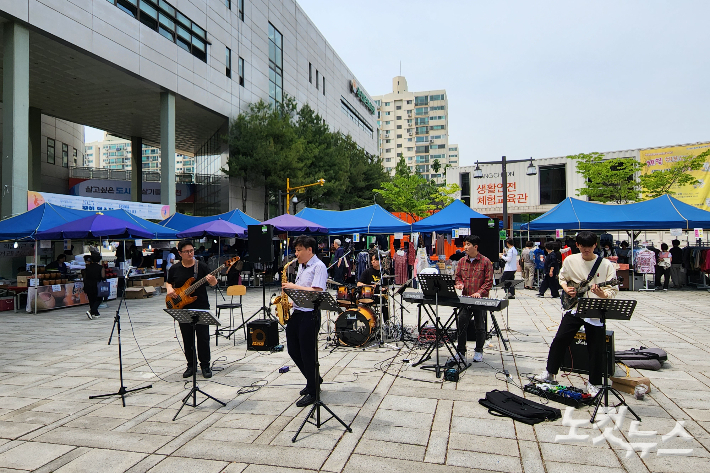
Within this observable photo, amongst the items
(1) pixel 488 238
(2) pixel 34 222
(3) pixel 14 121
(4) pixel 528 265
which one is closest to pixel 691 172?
(4) pixel 528 265

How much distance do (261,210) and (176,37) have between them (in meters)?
12.9

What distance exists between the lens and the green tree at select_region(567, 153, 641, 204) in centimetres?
2778

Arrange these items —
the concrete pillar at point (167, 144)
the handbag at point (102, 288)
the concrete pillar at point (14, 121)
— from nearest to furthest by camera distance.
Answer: the handbag at point (102, 288)
the concrete pillar at point (14, 121)
the concrete pillar at point (167, 144)

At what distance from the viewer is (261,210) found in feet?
108

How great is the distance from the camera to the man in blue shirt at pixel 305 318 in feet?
14.6

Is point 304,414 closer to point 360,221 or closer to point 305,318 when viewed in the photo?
point 305,318

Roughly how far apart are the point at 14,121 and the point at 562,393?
1916 centimetres

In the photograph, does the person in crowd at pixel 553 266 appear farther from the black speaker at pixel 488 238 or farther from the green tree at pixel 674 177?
the green tree at pixel 674 177

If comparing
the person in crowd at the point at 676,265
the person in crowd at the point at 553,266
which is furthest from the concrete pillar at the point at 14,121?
the person in crowd at the point at 676,265

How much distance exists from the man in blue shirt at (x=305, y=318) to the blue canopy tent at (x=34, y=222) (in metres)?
11.6

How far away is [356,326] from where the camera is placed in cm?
757

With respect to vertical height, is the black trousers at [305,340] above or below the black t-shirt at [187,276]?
below

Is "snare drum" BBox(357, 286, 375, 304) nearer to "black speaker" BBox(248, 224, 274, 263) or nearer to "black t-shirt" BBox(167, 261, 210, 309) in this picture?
"black speaker" BBox(248, 224, 274, 263)

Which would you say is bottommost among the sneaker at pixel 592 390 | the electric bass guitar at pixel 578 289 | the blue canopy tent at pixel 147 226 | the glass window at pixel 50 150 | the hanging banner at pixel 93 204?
the sneaker at pixel 592 390
